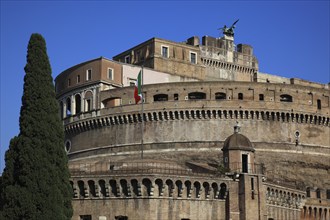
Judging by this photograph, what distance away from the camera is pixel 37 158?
112 feet

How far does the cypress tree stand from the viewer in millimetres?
33531

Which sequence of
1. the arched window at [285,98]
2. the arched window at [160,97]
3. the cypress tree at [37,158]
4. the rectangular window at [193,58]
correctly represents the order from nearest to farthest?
the cypress tree at [37,158] → the arched window at [160,97] → the arched window at [285,98] → the rectangular window at [193,58]

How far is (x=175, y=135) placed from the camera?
5794 cm

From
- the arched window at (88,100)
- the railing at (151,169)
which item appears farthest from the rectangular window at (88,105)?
the railing at (151,169)

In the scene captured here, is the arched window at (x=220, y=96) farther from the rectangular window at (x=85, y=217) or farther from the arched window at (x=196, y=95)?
the rectangular window at (x=85, y=217)

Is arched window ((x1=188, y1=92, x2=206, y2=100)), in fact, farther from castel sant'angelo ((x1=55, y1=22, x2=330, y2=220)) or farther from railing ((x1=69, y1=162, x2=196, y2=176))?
railing ((x1=69, y1=162, x2=196, y2=176))

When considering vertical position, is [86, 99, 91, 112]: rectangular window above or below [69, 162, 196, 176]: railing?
above

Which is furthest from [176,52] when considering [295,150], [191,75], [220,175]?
[220,175]

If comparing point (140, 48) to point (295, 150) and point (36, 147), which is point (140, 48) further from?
point (36, 147)

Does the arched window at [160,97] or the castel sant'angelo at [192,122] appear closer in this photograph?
the castel sant'angelo at [192,122]

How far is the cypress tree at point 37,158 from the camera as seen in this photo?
110 feet

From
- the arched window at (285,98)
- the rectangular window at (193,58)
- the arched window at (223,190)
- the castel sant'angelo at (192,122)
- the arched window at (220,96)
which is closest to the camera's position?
the arched window at (223,190)

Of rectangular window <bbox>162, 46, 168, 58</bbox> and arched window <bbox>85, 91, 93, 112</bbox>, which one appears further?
rectangular window <bbox>162, 46, 168, 58</bbox>

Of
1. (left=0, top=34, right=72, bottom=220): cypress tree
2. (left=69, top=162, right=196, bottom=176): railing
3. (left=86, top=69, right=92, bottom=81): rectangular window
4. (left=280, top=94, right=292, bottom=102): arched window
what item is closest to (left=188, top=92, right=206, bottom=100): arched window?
(left=280, top=94, right=292, bottom=102): arched window
